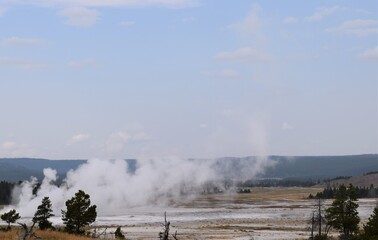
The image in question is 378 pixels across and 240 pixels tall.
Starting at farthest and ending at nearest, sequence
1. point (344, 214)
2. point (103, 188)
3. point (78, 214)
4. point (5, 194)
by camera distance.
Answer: point (5, 194)
point (103, 188)
point (344, 214)
point (78, 214)

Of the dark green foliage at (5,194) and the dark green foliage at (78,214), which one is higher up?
the dark green foliage at (5,194)

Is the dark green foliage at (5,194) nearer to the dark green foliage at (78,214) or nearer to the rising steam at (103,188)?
the rising steam at (103,188)

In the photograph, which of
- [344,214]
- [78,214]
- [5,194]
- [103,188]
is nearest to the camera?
[78,214]

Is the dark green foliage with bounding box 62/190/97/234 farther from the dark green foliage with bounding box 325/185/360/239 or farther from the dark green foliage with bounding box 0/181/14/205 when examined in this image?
the dark green foliage with bounding box 0/181/14/205

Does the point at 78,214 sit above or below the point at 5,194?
below

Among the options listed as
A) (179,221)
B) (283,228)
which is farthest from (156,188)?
(283,228)

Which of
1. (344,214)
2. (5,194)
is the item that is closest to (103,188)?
(5,194)

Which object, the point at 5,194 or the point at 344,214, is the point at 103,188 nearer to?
the point at 5,194

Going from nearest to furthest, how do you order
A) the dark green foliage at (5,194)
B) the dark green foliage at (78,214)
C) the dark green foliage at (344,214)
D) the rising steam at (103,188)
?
the dark green foliage at (78,214) → the dark green foliage at (344,214) → the rising steam at (103,188) → the dark green foliage at (5,194)

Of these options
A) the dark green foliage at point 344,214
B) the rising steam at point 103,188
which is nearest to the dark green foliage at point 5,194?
the rising steam at point 103,188

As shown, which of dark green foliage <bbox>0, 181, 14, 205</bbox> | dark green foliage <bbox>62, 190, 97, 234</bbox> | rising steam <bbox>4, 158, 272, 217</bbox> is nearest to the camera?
dark green foliage <bbox>62, 190, 97, 234</bbox>

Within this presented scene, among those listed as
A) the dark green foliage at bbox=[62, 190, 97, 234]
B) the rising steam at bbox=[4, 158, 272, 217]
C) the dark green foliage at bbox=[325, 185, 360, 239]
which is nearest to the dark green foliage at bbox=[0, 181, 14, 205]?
the rising steam at bbox=[4, 158, 272, 217]

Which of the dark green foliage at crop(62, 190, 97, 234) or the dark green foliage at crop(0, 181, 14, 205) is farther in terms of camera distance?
the dark green foliage at crop(0, 181, 14, 205)

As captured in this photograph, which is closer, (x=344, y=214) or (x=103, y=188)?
(x=344, y=214)
